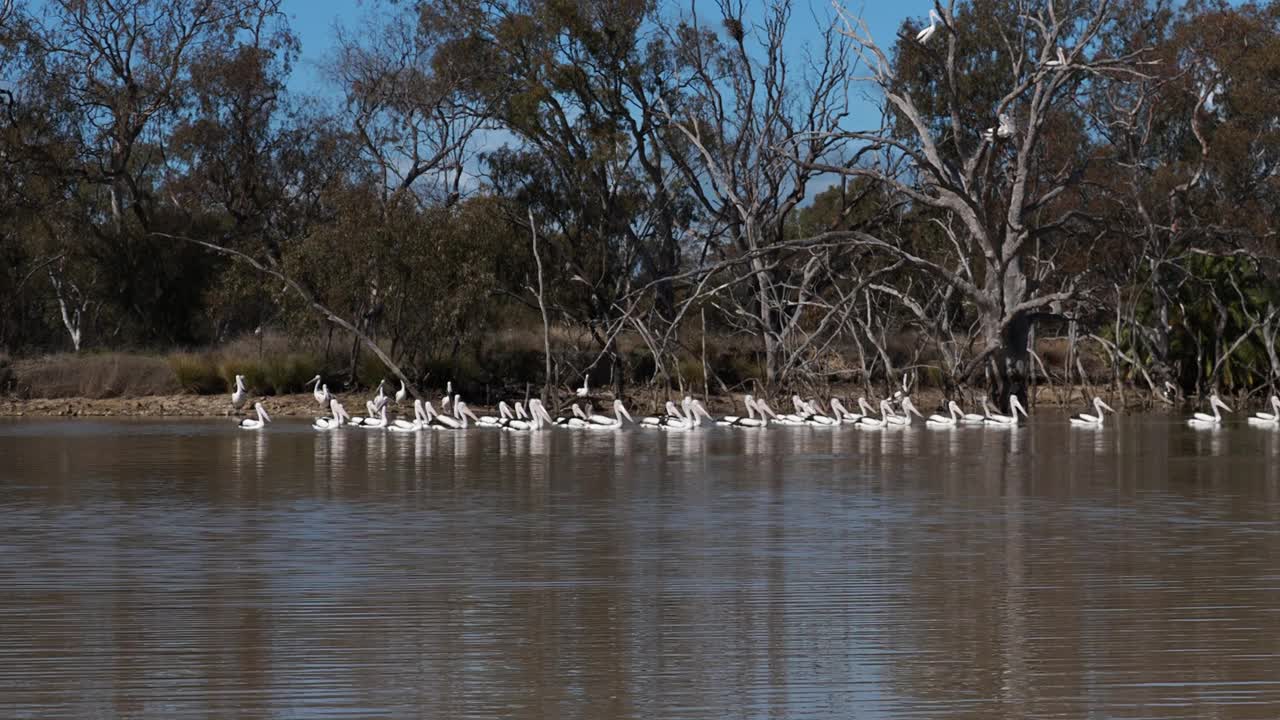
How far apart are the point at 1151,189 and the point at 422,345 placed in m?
18.9

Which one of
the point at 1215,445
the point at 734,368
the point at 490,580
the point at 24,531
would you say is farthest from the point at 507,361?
the point at 490,580

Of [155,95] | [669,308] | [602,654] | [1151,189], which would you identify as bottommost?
[602,654]

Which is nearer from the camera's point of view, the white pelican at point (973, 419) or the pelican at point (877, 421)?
the white pelican at point (973, 419)

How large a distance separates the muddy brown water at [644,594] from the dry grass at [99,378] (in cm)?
2319

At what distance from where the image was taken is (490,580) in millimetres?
10750

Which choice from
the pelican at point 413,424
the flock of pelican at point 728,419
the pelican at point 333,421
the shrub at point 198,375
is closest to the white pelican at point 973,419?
the flock of pelican at point 728,419

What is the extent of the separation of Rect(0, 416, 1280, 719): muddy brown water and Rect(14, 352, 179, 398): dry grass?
23.2m

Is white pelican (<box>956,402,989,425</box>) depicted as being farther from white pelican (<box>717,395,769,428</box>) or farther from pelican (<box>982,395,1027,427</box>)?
white pelican (<box>717,395,769,428</box>)

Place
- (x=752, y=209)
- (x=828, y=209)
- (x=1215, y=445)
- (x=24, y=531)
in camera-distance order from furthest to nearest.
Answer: (x=828, y=209) → (x=752, y=209) → (x=1215, y=445) → (x=24, y=531)

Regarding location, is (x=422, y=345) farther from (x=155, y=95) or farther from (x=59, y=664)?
(x=59, y=664)

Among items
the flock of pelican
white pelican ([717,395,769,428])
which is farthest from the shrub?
white pelican ([717,395,769,428])

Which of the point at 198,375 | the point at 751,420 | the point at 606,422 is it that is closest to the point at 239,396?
the point at 198,375

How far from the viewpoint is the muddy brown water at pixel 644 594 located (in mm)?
7238

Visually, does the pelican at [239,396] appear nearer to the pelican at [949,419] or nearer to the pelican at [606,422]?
the pelican at [606,422]
